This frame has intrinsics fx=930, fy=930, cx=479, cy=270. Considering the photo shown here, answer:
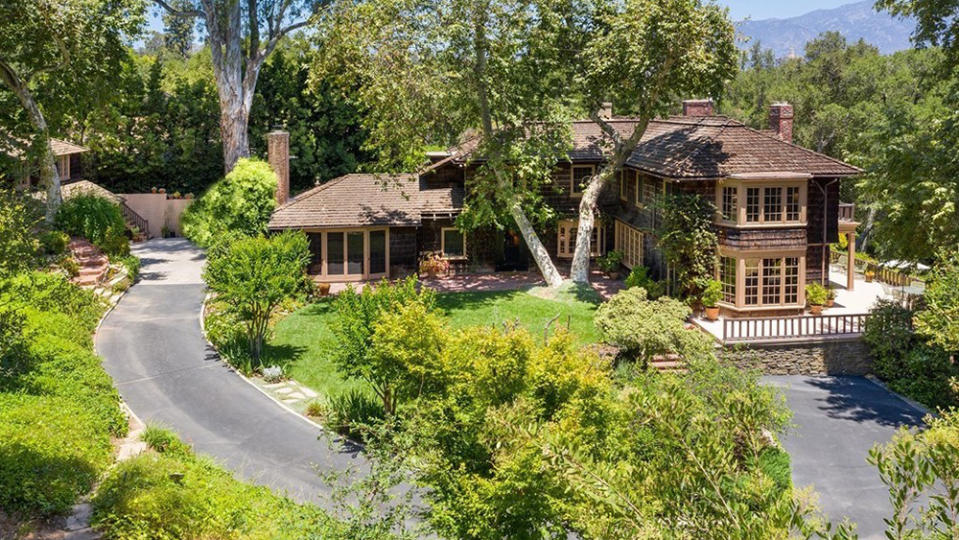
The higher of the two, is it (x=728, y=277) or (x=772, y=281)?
(x=728, y=277)

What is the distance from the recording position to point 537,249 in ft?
122

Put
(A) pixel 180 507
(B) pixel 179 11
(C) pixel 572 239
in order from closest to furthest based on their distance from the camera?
(A) pixel 180 507, (C) pixel 572 239, (B) pixel 179 11

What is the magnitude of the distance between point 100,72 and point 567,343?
2962 cm

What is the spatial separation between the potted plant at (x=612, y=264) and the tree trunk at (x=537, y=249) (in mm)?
3491

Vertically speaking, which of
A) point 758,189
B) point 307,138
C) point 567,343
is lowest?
point 567,343

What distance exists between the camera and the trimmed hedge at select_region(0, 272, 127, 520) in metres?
17.1

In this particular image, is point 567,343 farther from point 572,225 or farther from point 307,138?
point 307,138

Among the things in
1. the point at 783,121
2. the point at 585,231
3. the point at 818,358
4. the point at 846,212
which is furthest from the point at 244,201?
the point at 846,212

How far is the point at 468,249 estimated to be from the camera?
40.7 meters

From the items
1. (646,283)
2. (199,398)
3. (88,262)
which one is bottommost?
(199,398)

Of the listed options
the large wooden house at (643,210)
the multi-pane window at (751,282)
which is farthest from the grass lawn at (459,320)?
the multi-pane window at (751,282)

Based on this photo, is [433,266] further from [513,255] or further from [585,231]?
[585,231]

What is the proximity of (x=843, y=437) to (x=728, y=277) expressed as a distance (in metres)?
9.37

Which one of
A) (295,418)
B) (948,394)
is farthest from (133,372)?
(948,394)
